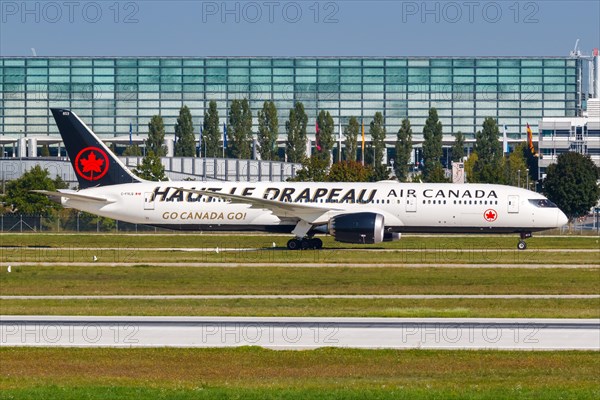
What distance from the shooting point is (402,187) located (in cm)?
6362

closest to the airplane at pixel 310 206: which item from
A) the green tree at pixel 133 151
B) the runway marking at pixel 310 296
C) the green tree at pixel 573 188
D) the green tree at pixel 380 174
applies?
the runway marking at pixel 310 296

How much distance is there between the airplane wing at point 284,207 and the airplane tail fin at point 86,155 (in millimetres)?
5568

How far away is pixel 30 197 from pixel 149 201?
3297 centimetres

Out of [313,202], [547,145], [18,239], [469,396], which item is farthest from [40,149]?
[469,396]

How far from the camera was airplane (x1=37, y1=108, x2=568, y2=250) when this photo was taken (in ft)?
205

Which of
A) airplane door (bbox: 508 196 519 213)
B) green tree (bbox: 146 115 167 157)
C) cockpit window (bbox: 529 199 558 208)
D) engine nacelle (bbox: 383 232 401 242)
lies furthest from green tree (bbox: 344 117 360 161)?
engine nacelle (bbox: 383 232 401 242)

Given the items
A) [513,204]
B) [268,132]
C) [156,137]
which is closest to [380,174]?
[268,132]

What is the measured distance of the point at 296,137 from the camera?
554ft

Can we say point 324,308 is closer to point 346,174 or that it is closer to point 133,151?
point 346,174

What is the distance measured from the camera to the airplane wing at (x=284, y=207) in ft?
200

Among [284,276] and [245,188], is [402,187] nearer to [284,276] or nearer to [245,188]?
[245,188]

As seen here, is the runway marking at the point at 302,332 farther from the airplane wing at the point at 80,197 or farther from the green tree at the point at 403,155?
the green tree at the point at 403,155

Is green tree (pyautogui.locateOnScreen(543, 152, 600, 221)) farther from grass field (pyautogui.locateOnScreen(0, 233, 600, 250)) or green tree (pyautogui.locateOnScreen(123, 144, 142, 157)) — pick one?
green tree (pyautogui.locateOnScreen(123, 144, 142, 157))

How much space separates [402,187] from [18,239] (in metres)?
25.1
